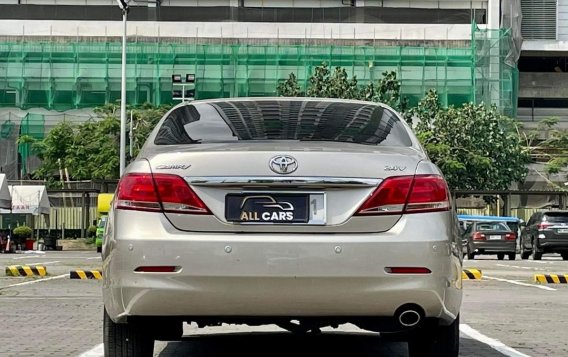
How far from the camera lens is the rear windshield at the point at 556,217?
35.5m

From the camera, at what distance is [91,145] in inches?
2301

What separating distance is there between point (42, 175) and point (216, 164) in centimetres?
5956

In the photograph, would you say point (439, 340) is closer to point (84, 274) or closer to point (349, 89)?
point (84, 274)

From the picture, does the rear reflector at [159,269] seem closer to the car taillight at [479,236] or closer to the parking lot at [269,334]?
the parking lot at [269,334]

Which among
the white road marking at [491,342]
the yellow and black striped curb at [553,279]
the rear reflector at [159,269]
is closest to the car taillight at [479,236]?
the yellow and black striped curb at [553,279]

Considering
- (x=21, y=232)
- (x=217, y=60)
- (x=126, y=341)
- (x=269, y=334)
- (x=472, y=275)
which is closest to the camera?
(x=126, y=341)

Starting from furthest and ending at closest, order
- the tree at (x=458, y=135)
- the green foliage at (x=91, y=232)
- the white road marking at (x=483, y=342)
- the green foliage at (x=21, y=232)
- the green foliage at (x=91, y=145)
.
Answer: the tree at (x=458, y=135), the green foliage at (x=91, y=145), the green foliage at (x=91, y=232), the green foliage at (x=21, y=232), the white road marking at (x=483, y=342)

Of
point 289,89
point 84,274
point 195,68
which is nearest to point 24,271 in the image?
point 84,274

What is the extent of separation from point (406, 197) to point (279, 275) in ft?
2.68

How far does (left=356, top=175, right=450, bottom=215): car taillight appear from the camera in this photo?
240 inches

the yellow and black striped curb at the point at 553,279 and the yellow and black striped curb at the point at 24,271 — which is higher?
the yellow and black striped curb at the point at 553,279

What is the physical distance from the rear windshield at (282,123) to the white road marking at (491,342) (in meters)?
2.23

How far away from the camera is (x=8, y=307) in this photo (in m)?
12.8

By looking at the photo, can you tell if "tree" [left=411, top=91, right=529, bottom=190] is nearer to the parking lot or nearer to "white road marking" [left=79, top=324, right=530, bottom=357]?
the parking lot
